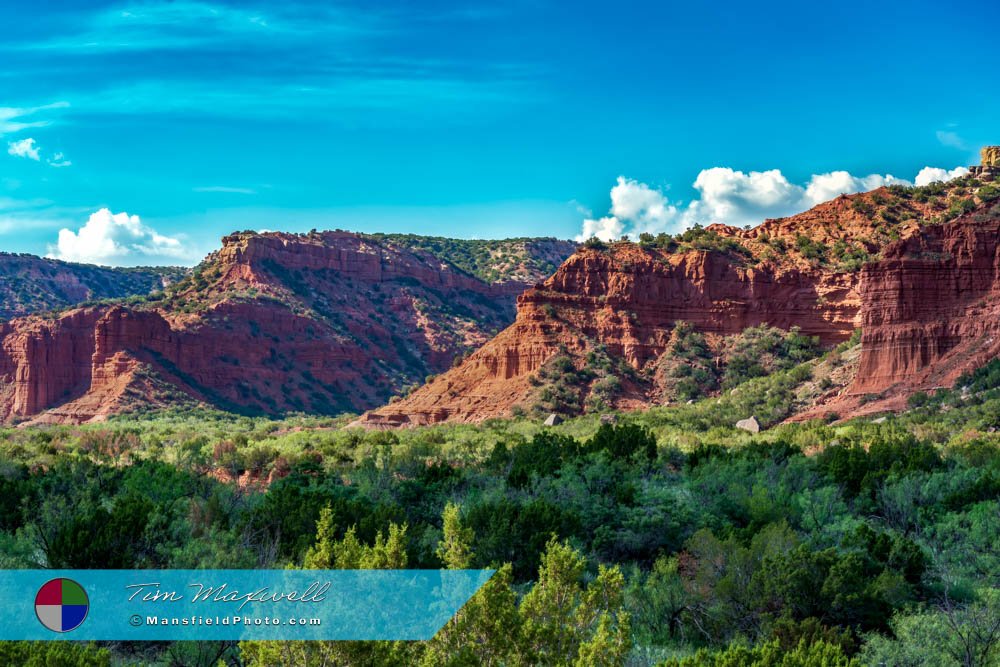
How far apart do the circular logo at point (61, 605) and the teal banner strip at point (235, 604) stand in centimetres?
1

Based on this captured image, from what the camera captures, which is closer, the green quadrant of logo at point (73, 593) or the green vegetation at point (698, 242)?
the green quadrant of logo at point (73, 593)

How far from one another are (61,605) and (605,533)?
12.5 m

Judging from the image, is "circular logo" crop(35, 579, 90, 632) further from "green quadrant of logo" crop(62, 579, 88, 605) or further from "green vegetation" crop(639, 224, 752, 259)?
"green vegetation" crop(639, 224, 752, 259)

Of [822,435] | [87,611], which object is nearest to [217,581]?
[87,611]

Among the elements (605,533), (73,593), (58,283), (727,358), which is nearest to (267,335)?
(727,358)

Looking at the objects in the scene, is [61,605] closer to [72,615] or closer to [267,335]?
[72,615]

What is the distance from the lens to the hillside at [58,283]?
122 metres

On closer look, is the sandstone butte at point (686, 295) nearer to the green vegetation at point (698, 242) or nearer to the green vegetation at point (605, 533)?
the green vegetation at point (698, 242)

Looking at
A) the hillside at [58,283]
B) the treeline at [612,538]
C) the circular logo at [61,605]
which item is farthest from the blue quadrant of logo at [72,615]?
the hillside at [58,283]

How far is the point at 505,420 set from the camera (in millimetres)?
55156

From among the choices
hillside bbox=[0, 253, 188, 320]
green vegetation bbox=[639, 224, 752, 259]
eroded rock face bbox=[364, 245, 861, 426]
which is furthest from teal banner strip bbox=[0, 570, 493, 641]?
hillside bbox=[0, 253, 188, 320]

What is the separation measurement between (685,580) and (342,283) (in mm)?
101113

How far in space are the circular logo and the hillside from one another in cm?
10908

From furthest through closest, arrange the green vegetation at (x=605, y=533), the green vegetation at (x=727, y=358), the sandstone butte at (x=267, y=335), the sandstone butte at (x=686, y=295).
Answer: the sandstone butte at (x=267, y=335) < the sandstone butte at (x=686, y=295) < the green vegetation at (x=727, y=358) < the green vegetation at (x=605, y=533)
